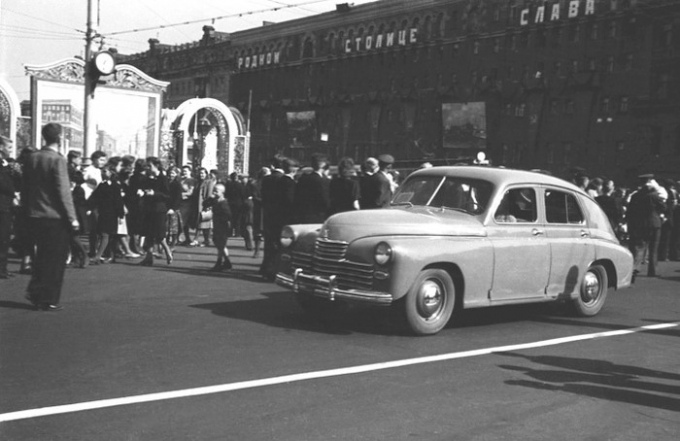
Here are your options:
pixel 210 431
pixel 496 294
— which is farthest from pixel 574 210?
pixel 210 431

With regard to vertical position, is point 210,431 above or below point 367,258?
below

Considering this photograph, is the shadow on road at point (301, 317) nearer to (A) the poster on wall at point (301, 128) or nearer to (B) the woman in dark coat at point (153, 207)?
(B) the woman in dark coat at point (153, 207)

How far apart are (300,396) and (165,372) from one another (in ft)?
4.08

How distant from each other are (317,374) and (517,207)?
4170mm

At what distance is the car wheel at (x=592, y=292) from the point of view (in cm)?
1131

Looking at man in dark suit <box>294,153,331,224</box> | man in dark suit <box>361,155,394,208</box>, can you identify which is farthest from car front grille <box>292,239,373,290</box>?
man in dark suit <box>294,153,331,224</box>

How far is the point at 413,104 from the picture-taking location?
81062 mm

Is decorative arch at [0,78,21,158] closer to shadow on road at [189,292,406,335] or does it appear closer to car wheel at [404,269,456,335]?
shadow on road at [189,292,406,335]

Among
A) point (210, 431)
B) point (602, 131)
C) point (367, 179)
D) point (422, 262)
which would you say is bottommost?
point (210, 431)

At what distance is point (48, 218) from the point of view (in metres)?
10.1

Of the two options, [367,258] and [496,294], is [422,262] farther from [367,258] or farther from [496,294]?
[496,294]

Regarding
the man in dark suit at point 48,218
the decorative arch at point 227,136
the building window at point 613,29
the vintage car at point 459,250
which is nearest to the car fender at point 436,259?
the vintage car at point 459,250

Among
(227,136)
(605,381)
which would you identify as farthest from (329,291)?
(227,136)

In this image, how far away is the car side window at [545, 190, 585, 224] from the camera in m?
10.9
